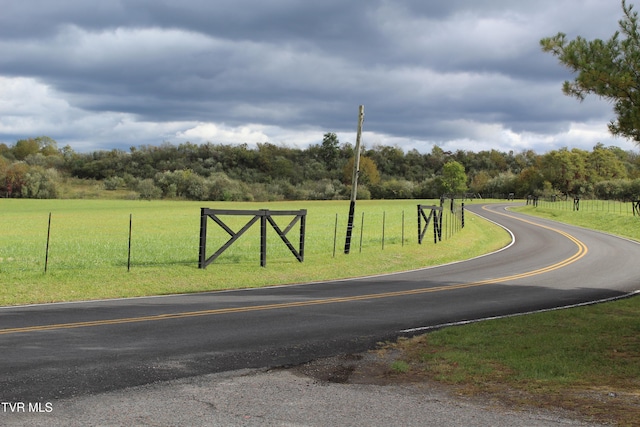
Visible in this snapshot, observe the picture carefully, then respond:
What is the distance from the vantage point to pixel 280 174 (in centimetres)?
16900

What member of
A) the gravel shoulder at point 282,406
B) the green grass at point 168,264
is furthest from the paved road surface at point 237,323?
the green grass at point 168,264

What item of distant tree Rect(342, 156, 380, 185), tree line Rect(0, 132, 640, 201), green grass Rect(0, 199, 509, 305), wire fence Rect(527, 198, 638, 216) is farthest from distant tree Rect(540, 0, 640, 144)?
distant tree Rect(342, 156, 380, 185)

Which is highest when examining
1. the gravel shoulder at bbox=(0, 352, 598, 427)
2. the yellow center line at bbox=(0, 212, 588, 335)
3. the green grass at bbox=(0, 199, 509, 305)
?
the gravel shoulder at bbox=(0, 352, 598, 427)

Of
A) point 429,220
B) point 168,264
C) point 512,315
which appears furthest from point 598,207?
point 512,315

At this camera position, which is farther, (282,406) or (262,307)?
(262,307)

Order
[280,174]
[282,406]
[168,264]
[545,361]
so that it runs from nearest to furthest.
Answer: [282,406] < [545,361] < [168,264] < [280,174]

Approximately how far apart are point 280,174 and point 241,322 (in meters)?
158

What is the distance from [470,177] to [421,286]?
181969 mm

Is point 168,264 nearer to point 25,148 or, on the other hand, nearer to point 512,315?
point 512,315

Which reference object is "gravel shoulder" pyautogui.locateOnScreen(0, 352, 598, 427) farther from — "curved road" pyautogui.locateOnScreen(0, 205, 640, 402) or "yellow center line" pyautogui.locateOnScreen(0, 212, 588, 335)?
"yellow center line" pyautogui.locateOnScreen(0, 212, 588, 335)

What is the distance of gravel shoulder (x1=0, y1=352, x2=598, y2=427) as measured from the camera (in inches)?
247

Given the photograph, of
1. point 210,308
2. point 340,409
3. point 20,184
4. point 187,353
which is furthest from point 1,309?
point 20,184

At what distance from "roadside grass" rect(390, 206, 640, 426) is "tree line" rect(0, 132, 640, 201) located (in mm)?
103263

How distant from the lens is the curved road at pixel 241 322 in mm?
8180
